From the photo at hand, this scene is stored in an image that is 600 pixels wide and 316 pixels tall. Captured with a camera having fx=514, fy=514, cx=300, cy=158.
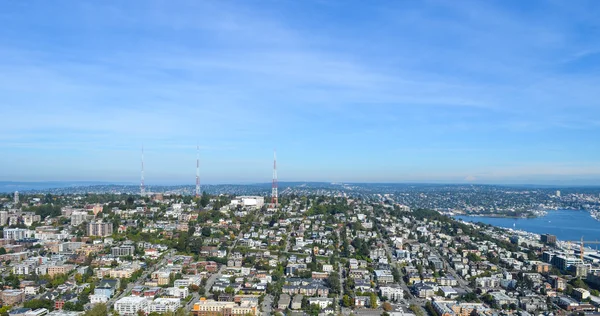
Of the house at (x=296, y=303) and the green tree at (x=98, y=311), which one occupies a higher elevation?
the green tree at (x=98, y=311)

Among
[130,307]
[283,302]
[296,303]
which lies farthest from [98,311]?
[296,303]

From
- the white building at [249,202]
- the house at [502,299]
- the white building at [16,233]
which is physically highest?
the white building at [249,202]

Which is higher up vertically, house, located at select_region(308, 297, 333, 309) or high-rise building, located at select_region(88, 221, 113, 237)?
high-rise building, located at select_region(88, 221, 113, 237)

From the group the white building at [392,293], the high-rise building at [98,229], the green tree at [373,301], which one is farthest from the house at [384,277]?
the high-rise building at [98,229]

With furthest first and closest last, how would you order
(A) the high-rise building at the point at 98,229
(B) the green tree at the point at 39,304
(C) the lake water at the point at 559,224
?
(C) the lake water at the point at 559,224 → (A) the high-rise building at the point at 98,229 → (B) the green tree at the point at 39,304

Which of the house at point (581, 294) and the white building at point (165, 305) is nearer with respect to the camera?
the white building at point (165, 305)

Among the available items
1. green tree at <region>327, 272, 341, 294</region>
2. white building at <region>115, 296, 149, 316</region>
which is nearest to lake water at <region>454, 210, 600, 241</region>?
green tree at <region>327, 272, 341, 294</region>

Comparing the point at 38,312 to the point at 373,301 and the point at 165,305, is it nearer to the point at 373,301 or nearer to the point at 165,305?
the point at 165,305

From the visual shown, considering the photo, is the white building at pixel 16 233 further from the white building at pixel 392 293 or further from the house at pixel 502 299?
the house at pixel 502 299

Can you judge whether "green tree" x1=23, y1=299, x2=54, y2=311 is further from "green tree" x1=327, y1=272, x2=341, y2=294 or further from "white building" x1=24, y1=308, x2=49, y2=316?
"green tree" x1=327, y1=272, x2=341, y2=294

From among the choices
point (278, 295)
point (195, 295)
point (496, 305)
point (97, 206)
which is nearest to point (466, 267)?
point (496, 305)
